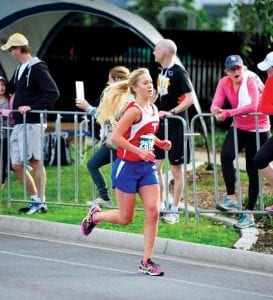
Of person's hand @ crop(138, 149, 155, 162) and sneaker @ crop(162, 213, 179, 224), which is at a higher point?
person's hand @ crop(138, 149, 155, 162)

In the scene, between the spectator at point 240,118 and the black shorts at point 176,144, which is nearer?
the spectator at point 240,118

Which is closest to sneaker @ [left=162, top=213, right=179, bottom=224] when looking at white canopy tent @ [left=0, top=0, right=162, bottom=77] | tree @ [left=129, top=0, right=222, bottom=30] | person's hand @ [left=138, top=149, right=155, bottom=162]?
person's hand @ [left=138, top=149, right=155, bottom=162]

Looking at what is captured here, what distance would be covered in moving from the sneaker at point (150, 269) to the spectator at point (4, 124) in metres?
3.69

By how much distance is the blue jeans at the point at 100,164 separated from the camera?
13430 mm

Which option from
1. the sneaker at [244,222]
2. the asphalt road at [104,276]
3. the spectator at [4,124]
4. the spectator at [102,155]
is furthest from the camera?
the spectator at [4,124]

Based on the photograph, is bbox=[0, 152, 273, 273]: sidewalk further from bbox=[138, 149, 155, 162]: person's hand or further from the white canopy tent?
the white canopy tent

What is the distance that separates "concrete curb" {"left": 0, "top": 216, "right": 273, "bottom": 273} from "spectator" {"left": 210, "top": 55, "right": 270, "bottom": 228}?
1.12m

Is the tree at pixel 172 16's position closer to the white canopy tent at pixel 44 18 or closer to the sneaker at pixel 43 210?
the white canopy tent at pixel 44 18

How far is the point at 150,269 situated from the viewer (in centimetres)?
1043

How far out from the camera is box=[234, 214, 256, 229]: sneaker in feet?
41.5

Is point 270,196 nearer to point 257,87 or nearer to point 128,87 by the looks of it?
point 257,87

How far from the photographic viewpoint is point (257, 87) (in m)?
12.6

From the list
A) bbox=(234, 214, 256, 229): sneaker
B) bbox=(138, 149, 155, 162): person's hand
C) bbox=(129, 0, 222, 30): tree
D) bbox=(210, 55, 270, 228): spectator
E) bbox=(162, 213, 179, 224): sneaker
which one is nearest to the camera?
bbox=(138, 149, 155, 162): person's hand

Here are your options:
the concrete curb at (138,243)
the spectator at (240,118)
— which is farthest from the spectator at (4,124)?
the spectator at (240,118)
